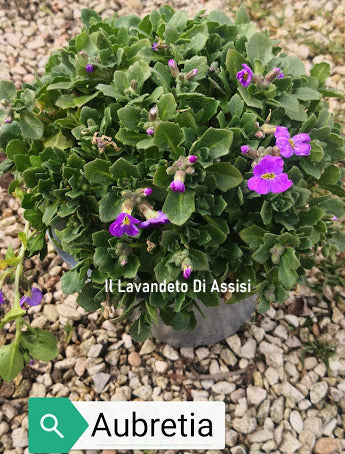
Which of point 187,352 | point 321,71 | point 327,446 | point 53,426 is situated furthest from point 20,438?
point 321,71

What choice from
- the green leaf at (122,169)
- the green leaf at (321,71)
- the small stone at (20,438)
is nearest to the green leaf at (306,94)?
the green leaf at (321,71)

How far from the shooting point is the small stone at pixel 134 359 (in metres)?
Answer: 2.17

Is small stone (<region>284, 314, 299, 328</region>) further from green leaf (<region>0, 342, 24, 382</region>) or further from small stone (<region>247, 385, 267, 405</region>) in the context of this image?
green leaf (<region>0, 342, 24, 382</region>)

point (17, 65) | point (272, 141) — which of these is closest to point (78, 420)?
point (272, 141)

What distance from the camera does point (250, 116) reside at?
1.46 m

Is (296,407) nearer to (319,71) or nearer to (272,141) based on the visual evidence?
(272,141)

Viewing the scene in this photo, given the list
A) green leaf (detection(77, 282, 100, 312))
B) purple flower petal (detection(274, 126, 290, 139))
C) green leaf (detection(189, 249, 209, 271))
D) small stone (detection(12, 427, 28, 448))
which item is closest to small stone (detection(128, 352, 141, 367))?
small stone (detection(12, 427, 28, 448))

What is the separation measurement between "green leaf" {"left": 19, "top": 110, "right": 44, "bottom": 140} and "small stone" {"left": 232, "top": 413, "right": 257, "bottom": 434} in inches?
51.7

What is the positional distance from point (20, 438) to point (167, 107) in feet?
4.65

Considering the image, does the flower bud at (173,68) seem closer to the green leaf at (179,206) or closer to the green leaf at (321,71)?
the green leaf at (179,206)

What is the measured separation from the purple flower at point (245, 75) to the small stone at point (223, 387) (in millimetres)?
1214

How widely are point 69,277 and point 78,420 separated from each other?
713 millimetres

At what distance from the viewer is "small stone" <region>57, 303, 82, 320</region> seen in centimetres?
228

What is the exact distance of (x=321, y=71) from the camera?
1.89m
